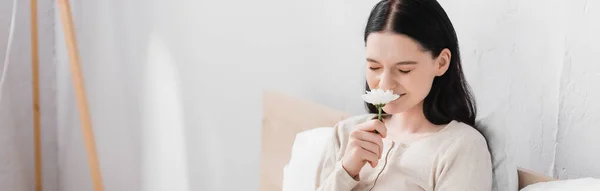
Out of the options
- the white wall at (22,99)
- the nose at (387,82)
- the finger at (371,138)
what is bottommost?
the white wall at (22,99)

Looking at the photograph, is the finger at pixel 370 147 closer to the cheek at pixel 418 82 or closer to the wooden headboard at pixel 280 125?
the cheek at pixel 418 82

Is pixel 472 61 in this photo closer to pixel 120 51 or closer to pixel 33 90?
pixel 120 51

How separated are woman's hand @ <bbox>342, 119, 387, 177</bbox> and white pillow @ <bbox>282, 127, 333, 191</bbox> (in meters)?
0.18

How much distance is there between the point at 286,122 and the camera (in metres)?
1.65

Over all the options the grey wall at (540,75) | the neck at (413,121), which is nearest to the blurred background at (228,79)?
the grey wall at (540,75)

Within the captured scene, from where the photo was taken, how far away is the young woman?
1.14 metres

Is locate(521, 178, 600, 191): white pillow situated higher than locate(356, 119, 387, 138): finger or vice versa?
locate(356, 119, 387, 138): finger

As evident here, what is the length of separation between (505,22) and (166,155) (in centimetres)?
125

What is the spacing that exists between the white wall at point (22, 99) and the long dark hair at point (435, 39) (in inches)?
61.8

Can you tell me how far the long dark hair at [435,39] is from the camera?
113 centimetres

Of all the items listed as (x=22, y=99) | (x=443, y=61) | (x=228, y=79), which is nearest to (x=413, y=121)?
(x=443, y=61)

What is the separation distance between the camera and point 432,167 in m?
1.16

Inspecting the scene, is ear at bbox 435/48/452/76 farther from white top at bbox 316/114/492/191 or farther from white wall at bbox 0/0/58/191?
white wall at bbox 0/0/58/191

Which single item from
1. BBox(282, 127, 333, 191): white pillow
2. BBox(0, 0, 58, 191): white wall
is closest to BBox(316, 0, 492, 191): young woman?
BBox(282, 127, 333, 191): white pillow
